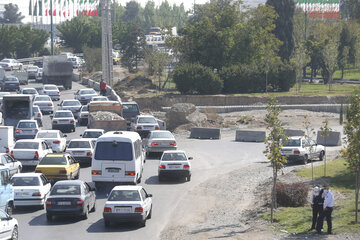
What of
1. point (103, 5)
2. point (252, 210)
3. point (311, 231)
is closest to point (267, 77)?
point (103, 5)

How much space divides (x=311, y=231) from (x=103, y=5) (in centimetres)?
4880

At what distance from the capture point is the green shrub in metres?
64.6

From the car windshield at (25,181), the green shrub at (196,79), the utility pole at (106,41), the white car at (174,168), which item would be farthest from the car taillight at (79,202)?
the green shrub at (196,79)

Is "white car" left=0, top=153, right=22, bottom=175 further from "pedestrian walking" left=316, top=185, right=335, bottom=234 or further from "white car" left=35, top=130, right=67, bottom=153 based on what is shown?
"pedestrian walking" left=316, top=185, right=335, bottom=234

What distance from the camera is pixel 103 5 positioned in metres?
63.3

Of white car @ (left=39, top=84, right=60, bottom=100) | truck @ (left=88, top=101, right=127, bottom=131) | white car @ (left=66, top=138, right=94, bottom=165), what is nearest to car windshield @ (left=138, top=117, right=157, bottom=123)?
truck @ (left=88, top=101, right=127, bottom=131)

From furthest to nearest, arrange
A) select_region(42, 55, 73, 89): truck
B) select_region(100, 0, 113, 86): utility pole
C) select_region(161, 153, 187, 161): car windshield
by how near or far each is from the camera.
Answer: select_region(42, 55, 73, 89): truck < select_region(100, 0, 113, 86): utility pole < select_region(161, 153, 187, 161): car windshield

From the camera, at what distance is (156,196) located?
2484 centimetres

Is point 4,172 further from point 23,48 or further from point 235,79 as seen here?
point 23,48

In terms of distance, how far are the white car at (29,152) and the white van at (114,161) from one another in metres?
5.24

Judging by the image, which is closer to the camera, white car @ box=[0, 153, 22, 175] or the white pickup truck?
white car @ box=[0, 153, 22, 175]

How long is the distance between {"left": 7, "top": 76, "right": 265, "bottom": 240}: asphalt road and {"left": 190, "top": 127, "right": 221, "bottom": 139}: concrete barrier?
56 cm

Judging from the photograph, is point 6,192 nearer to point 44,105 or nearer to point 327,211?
point 327,211

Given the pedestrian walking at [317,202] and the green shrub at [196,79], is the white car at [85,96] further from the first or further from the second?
the pedestrian walking at [317,202]
